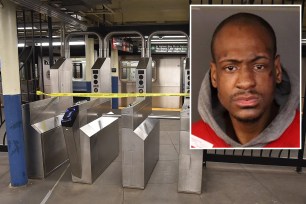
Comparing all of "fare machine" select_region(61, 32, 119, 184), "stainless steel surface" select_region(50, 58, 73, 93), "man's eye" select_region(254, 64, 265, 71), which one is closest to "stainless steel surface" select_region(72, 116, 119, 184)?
"fare machine" select_region(61, 32, 119, 184)

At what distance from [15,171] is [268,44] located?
3037 millimetres

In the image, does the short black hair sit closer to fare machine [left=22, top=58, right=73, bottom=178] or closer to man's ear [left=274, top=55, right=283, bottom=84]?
man's ear [left=274, top=55, right=283, bottom=84]

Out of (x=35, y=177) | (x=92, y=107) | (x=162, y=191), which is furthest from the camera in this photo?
(x=92, y=107)

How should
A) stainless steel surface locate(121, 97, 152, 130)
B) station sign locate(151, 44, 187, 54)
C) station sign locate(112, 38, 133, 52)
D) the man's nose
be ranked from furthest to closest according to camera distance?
station sign locate(151, 44, 187, 54) < station sign locate(112, 38, 133, 52) < stainless steel surface locate(121, 97, 152, 130) < the man's nose

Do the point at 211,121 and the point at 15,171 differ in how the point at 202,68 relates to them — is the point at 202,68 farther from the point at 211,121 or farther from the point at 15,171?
the point at 15,171

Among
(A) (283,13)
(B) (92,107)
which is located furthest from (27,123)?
(A) (283,13)

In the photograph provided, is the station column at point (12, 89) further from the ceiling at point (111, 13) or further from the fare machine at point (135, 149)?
the fare machine at point (135, 149)

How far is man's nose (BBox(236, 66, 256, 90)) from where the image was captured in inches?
72.6

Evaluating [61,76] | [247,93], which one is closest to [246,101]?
[247,93]

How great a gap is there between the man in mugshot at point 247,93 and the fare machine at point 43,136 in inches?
82.4

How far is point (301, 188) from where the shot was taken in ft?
10.1

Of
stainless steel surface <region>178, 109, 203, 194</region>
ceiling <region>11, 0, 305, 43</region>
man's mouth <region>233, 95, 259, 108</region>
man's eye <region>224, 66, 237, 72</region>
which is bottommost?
stainless steel surface <region>178, 109, 203, 194</region>

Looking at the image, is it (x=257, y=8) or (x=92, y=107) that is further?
(x=92, y=107)

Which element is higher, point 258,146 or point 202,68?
point 202,68
